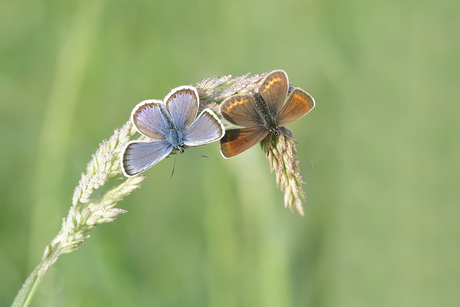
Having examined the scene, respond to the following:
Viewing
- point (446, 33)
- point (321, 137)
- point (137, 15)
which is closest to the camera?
point (446, 33)

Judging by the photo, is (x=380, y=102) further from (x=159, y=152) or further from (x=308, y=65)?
(x=159, y=152)

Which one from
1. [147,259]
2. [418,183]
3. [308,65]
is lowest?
[147,259]

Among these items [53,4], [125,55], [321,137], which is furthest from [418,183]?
[53,4]

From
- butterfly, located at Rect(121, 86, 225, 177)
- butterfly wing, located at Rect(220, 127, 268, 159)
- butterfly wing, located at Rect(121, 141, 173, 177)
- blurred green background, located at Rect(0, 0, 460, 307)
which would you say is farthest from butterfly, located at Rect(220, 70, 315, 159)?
blurred green background, located at Rect(0, 0, 460, 307)

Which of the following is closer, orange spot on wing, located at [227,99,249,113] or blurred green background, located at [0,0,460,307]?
orange spot on wing, located at [227,99,249,113]

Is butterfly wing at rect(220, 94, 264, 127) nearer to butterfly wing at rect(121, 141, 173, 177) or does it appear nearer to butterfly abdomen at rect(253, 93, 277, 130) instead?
butterfly abdomen at rect(253, 93, 277, 130)

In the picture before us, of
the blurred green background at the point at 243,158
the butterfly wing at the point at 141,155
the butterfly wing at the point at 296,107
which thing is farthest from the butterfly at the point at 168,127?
the blurred green background at the point at 243,158

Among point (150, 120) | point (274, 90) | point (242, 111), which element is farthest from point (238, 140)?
point (150, 120)

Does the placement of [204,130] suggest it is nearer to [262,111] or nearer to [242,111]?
[242,111]
